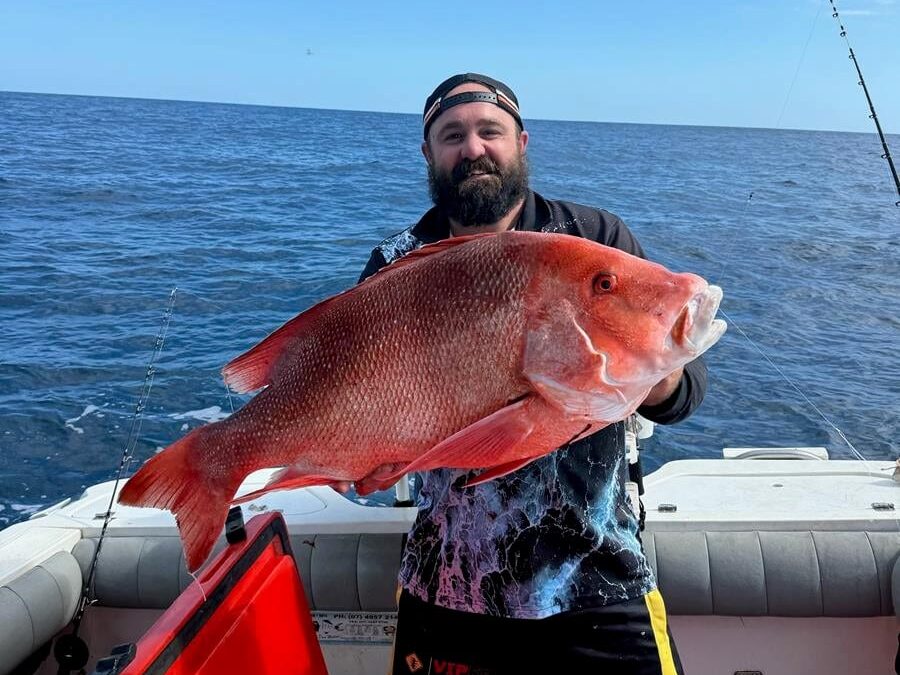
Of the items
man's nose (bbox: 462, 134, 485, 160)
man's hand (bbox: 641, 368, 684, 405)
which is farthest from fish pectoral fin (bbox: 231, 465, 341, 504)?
man's nose (bbox: 462, 134, 485, 160)

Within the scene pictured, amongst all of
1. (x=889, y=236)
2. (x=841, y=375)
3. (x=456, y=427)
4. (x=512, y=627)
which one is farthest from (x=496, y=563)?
(x=889, y=236)

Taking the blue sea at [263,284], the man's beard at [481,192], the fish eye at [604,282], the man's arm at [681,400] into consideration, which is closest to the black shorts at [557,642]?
the man's arm at [681,400]

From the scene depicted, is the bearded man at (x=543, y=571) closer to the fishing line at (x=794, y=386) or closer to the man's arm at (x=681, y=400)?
the man's arm at (x=681, y=400)

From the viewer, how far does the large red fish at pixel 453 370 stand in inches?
52.8

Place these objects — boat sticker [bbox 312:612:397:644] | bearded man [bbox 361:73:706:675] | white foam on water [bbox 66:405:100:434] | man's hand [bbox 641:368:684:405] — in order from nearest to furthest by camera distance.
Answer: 1. man's hand [bbox 641:368:684:405]
2. bearded man [bbox 361:73:706:675]
3. boat sticker [bbox 312:612:397:644]
4. white foam on water [bbox 66:405:100:434]

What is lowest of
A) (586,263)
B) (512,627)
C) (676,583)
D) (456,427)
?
(676,583)

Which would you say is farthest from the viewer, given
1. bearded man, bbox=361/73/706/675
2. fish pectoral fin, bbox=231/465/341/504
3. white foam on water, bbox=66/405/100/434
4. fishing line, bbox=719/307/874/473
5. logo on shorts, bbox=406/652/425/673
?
fishing line, bbox=719/307/874/473

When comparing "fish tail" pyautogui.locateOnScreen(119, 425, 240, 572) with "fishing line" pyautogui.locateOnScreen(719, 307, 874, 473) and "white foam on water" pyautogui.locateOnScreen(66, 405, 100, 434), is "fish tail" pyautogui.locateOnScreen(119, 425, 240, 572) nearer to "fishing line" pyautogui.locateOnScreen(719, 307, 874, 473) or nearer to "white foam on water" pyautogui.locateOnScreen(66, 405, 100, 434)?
"white foam on water" pyautogui.locateOnScreen(66, 405, 100, 434)

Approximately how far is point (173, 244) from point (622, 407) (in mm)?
12923

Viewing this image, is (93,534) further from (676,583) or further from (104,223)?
(104,223)

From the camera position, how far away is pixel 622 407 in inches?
53.7

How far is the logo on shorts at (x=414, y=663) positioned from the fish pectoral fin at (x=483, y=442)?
1.12 meters

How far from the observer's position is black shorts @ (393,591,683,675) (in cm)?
200

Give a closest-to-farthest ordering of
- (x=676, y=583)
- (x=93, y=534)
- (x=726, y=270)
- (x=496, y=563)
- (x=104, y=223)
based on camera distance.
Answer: (x=496, y=563), (x=676, y=583), (x=93, y=534), (x=726, y=270), (x=104, y=223)
